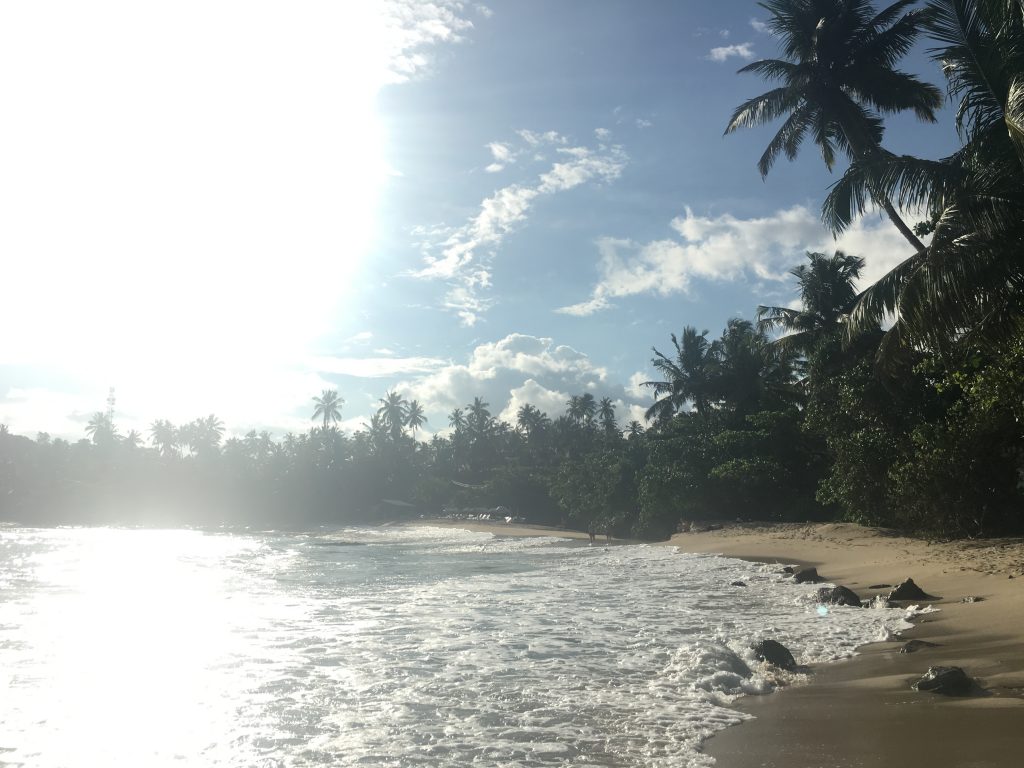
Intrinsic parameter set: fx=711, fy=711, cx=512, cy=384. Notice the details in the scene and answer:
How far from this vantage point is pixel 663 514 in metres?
39.1

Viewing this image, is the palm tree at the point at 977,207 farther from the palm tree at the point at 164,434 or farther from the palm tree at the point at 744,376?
the palm tree at the point at 164,434

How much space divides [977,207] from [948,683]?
901 cm

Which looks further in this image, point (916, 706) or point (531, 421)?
point (531, 421)

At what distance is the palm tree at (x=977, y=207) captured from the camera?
11602mm

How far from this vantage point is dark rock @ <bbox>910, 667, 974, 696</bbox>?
19.2 ft

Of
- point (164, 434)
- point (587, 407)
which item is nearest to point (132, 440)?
point (164, 434)

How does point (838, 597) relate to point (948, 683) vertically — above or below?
below

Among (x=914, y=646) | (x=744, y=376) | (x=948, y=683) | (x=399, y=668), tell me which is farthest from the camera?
(x=744, y=376)

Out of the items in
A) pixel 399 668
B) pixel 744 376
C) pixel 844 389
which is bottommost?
pixel 399 668

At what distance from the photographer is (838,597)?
12.0 metres

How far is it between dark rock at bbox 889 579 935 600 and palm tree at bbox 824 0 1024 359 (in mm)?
4208

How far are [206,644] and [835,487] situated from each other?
21.0m

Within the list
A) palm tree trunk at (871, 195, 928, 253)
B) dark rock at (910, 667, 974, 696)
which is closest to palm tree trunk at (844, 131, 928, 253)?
palm tree trunk at (871, 195, 928, 253)

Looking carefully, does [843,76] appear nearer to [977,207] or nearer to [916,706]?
[977,207]
